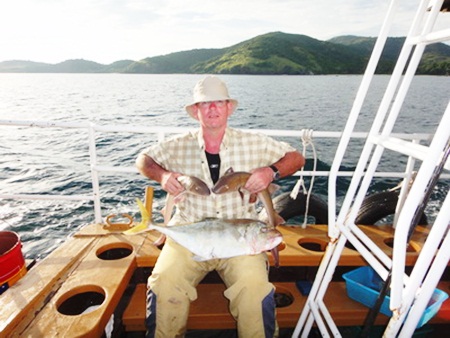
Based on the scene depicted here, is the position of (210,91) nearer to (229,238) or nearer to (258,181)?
(258,181)

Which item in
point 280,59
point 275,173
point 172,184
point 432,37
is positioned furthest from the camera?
point 280,59

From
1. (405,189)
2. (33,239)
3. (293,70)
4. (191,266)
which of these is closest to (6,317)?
(191,266)

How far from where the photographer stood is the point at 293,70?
15500 cm

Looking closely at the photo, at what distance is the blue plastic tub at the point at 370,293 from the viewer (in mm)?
2609

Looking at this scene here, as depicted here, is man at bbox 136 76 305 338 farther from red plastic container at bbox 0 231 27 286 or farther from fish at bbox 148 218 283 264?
red plastic container at bbox 0 231 27 286

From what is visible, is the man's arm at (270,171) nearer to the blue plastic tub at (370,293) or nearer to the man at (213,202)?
the man at (213,202)

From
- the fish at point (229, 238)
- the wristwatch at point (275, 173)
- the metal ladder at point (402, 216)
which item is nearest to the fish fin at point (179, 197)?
the fish at point (229, 238)

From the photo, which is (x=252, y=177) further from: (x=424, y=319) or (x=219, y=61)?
(x=219, y=61)

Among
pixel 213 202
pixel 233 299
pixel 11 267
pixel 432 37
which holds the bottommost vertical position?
pixel 11 267

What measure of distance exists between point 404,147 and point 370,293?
70.9 inches

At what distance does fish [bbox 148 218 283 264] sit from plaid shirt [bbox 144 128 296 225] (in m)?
0.49

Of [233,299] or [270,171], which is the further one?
[270,171]

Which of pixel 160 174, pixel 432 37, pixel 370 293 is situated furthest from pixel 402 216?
pixel 160 174

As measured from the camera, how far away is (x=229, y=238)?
97.1 inches
